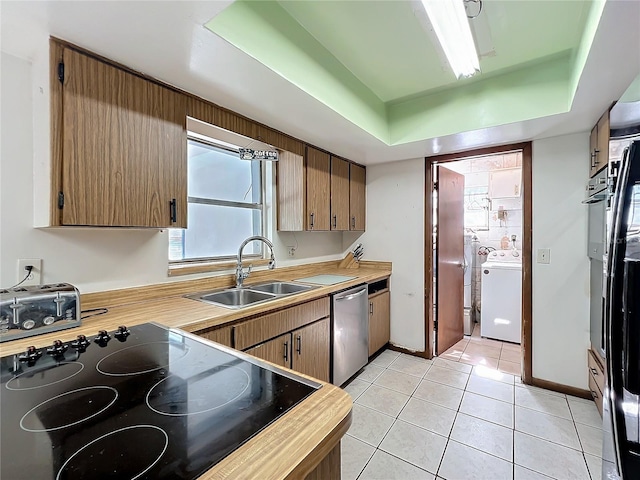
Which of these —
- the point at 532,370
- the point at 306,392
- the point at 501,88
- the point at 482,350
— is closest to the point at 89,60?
the point at 306,392

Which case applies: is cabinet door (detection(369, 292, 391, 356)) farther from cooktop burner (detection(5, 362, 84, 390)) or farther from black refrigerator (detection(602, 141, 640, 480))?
cooktop burner (detection(5, 362, 84, 390))

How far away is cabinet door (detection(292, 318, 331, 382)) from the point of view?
2.00m

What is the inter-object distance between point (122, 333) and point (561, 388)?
123 inches

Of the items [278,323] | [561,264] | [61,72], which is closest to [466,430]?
[278,323]

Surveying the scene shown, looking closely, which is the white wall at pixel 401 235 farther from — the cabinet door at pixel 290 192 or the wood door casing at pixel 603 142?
the wood door casing at pixel 603 142

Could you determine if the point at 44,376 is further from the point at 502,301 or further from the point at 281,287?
the point at 502,301

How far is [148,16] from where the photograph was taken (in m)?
1.10

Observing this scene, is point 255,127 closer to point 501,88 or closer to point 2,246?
point 2,246

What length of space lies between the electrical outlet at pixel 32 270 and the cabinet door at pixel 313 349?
4.48 ft

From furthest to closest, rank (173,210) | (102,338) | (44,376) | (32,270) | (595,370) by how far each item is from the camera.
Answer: (595,370), (173,210), (32,270), (102,338), (44,376)

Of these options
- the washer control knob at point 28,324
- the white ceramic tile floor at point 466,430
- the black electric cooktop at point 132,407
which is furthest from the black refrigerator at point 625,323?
the washer control knob at point 28,324

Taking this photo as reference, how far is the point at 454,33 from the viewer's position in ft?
4.79

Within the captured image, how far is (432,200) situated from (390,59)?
1.52m

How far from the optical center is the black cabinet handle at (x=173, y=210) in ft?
5.24
